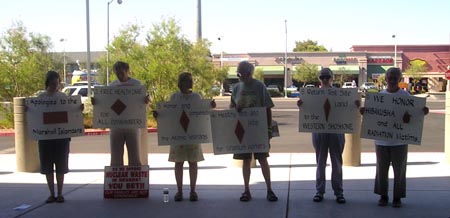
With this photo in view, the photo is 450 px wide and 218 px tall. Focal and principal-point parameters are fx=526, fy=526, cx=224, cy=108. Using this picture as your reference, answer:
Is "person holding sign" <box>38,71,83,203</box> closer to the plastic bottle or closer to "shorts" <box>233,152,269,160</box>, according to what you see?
the plastic bottle

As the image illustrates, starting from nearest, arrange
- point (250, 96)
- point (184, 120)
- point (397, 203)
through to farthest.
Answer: point (397, 203)
point (250, 96)
point (184, 120)

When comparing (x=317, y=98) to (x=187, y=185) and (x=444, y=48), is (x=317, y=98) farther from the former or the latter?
(x=444, y=48)

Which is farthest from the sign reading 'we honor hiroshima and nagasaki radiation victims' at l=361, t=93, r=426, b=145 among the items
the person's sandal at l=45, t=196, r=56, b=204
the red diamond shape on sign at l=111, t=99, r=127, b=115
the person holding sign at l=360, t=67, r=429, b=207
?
the person's sandal at l=45, t=196, r=56, b=204

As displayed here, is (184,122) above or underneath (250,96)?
underneath

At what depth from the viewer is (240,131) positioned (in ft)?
22.7

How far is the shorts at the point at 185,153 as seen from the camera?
700cm

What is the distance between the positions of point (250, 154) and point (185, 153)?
0.87m

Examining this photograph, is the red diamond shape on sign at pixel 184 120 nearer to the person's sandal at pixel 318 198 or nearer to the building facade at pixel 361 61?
the person's sandal at pixel 318 198

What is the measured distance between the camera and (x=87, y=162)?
10.7 m

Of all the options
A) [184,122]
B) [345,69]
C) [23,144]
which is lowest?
[23,144]

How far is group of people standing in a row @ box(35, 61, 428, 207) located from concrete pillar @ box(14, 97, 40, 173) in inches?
85.6

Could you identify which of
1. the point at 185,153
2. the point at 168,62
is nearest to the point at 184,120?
the point at 185,153

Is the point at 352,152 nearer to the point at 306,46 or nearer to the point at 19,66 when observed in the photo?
the point at 19,66

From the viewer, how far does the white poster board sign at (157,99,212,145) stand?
7059 mm
